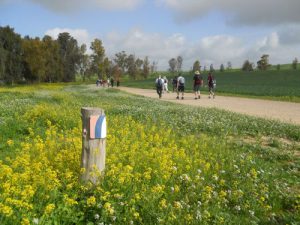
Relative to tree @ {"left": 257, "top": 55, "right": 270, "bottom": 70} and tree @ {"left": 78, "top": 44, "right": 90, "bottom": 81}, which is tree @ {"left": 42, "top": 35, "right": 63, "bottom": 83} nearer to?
tree @ {"left": 78, "top": 44, "right": 90, "bottom": 81}

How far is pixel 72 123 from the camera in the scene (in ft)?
35.2

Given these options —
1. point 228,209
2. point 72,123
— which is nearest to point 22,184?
point 228,209

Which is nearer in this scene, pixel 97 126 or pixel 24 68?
pixel 97 126

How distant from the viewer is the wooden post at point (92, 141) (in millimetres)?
4875

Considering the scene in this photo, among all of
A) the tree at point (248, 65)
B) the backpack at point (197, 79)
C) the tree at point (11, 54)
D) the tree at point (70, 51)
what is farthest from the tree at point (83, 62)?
the backpack at point (197, 79)

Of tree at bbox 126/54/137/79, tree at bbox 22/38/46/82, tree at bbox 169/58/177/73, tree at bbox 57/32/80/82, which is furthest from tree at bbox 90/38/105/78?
tree at bbox 169/58/177/73

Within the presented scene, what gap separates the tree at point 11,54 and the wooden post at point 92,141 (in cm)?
8056

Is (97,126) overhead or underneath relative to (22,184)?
overhead

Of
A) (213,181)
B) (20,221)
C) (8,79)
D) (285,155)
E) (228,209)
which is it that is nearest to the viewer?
(20,221)

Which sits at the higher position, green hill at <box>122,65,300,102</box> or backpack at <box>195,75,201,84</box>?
backpack at <box>195,75,201,84</box>

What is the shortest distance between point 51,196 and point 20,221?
612 millimetres

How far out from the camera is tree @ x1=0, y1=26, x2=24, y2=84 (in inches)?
3214

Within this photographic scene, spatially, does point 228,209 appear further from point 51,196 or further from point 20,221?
point 20,221

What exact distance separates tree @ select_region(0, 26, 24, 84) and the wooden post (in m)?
80.6
